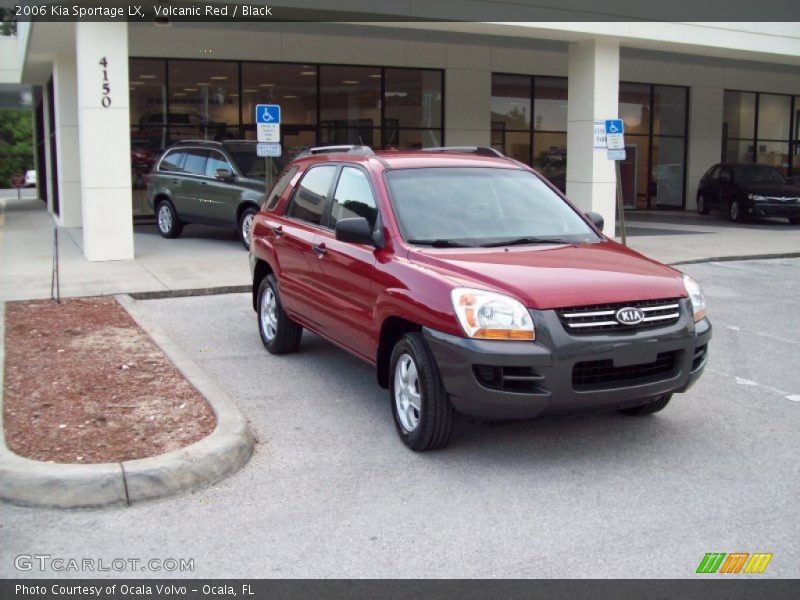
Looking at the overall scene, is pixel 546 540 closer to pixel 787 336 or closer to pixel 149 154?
pixel 787 336

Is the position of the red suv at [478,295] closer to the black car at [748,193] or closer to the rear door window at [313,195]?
the rear door window at [313,195]

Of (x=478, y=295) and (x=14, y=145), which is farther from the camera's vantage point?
(x=14, y=145)

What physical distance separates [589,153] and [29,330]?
12.1 meters

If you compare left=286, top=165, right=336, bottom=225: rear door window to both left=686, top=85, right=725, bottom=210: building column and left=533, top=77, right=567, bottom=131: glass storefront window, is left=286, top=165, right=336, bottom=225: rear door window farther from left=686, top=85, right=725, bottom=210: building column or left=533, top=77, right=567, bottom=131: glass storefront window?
left=686, top=85, right=725, bottom=210: building column

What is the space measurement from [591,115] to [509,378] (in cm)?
1388

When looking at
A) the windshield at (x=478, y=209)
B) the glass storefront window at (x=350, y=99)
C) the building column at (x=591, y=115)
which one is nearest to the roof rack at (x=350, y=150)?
the windshield at (x=478, y=209)

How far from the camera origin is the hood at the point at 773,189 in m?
23.7

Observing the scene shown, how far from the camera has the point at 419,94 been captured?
23500mm

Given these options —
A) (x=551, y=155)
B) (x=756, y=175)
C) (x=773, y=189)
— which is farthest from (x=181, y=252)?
(x=756, y=175)

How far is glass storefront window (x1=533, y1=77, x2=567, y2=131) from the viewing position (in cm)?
2572

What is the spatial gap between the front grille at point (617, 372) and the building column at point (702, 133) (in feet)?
82.4

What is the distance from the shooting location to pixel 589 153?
18.0 m

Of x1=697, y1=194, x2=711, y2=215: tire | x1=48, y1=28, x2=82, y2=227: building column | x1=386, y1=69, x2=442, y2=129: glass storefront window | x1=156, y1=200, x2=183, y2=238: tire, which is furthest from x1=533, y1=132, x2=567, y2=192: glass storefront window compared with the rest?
x1=48, y1=28, x2=82, y2=227: building column

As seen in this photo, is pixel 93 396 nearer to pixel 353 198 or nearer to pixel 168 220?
pixel 353 198
